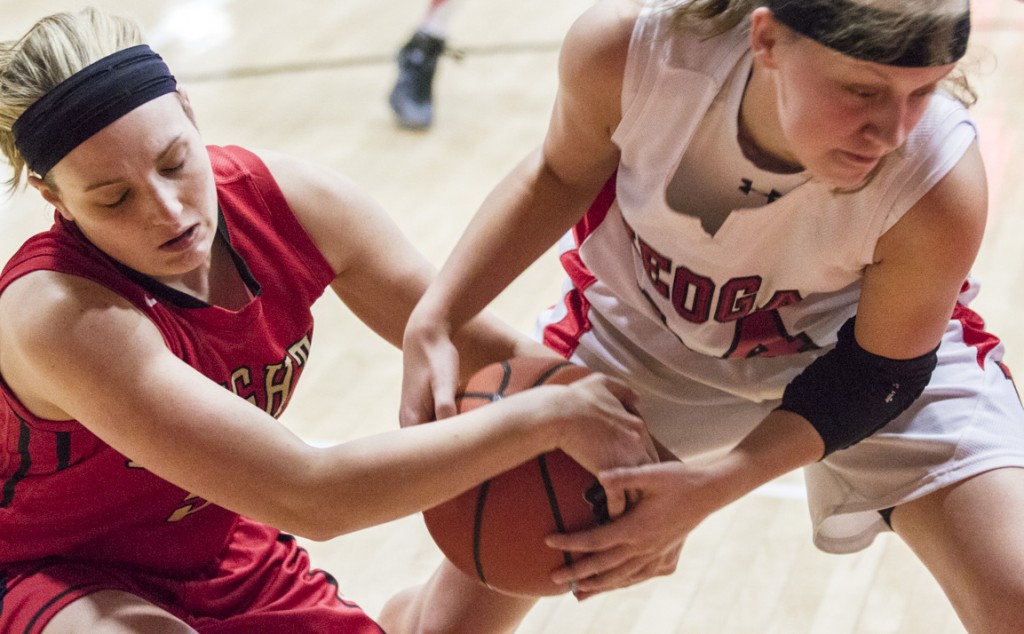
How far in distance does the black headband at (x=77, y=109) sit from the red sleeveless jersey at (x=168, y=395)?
0.50ft

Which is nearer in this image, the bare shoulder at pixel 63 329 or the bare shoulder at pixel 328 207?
the bare shoulder at pixel 63 329

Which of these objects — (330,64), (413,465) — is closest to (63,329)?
(413,465)

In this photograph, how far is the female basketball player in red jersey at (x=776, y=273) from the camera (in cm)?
181

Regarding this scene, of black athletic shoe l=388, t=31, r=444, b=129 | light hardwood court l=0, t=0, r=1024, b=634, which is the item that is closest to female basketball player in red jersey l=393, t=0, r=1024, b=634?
light hardwood court l=0, t=0, r=1024, b=634

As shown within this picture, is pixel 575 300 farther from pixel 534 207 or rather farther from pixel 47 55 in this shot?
pixel 47 55

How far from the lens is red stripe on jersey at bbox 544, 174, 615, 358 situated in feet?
8.19

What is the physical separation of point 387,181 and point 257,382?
2.66 meters

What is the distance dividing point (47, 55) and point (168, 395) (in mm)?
536

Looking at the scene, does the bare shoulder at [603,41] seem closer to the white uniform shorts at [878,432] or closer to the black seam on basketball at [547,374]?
the black seam on basketball at [547,374]

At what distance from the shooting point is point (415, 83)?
5.24 metres

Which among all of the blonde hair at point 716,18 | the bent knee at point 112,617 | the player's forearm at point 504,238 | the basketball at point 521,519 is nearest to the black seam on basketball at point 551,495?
the basketball at point 521,519

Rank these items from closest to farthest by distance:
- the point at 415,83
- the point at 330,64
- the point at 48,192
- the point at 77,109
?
the point at 77,109 → the point at 48,192 → the point at 415,83 → the point at 330,64

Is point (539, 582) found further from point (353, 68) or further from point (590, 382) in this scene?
point (353, 68)

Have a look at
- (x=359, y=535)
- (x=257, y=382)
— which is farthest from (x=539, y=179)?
(x=359, y=535)
